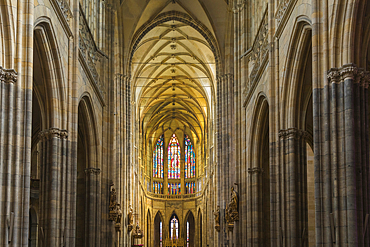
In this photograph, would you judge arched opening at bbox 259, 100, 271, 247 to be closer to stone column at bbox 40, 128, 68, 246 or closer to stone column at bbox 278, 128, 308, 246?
stone column at bbox 278, 128, 308, 246

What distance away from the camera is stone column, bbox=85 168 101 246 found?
2314 cm

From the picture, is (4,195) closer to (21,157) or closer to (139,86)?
(21,157)

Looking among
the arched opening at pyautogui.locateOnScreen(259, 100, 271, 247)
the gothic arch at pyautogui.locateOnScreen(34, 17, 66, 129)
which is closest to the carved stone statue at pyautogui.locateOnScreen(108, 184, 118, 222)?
the arched opening at pyautogui.locateOnScreen(259, 100, 271, 247)

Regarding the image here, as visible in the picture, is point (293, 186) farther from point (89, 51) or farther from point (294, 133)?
point (89, 51)

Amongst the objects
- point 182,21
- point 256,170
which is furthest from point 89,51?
point 182,21

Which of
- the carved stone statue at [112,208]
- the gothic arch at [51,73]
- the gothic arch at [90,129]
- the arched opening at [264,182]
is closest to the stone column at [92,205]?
the gothic arch at [90,129]

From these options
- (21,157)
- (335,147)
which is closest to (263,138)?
(335,147)

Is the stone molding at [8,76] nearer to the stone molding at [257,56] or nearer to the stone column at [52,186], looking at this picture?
the stone column at [52,186]

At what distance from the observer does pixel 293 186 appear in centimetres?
1645

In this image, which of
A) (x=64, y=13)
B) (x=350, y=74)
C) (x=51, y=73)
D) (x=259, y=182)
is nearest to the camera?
(x=350, y=74)

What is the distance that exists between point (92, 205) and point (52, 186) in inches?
271

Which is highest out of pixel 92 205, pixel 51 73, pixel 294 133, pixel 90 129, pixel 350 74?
pixel 51 73

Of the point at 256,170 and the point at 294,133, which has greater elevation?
the point at 294,133

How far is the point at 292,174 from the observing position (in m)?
16.5
